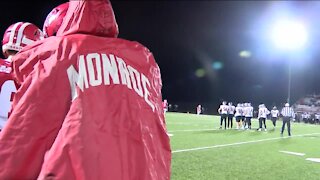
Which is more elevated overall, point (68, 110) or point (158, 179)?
point (68, 110)

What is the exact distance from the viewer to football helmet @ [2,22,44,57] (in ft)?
11.2

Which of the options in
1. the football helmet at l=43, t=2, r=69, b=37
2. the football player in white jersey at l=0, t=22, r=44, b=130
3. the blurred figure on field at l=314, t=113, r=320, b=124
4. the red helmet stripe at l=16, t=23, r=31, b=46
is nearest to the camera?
the football helmet at l=43, t=2, r=69, b=37

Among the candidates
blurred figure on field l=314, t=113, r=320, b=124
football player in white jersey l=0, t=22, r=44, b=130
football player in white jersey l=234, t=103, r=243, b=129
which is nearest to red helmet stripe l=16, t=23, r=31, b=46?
football player in white jersey l=0, t=22, r=44, b=130

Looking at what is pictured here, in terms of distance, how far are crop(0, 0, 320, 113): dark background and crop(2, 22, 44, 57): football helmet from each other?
1053 inches

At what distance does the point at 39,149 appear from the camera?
→ 1448 millimetres

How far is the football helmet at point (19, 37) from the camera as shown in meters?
3.40

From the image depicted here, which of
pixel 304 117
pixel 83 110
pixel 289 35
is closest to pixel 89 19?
pixel 83 110

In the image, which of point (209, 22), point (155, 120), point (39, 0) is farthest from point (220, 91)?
point (155, 120)

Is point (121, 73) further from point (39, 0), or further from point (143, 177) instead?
point (39, 0)

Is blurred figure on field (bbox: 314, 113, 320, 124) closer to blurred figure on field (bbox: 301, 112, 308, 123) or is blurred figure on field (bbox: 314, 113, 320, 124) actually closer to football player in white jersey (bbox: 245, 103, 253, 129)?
blurred figure on field (bbox: 301, 112, 308, 123)

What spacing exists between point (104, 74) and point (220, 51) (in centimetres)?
4512

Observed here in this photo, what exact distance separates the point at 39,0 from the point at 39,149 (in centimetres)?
2183

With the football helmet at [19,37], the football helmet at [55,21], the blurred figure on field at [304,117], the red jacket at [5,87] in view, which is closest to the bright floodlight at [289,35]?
the blurred figure on field at [304,117]

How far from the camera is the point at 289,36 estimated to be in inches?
1639
